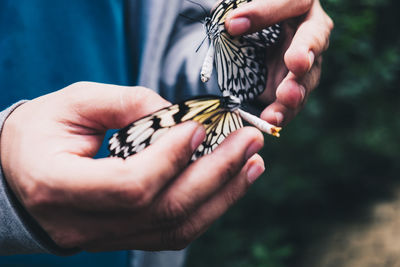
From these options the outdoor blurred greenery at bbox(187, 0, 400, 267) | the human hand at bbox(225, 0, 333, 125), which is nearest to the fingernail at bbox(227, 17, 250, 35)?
the human hand at bbox(225, 0, 333, 125)

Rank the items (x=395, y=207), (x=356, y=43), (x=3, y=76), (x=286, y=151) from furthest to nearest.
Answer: (x=395, y=207) < (x=286, y=151) < (x=356, y=43) < (x=3, y=76)

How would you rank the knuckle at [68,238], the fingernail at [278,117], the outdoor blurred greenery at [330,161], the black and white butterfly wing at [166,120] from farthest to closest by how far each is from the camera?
the outdoor blurred greenery at [330,161]
the fingernail at [278,117]
the knuckle at [68,238]
the black and white butterfly wing at [166,120]

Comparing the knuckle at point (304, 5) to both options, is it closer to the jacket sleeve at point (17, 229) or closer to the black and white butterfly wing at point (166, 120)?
the black and white butterfly wing at point (166, 120)

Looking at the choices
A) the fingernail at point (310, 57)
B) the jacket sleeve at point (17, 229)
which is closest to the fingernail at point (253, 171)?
the fingernail at point (310, 57)

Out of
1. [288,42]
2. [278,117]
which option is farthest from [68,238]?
[288,42]

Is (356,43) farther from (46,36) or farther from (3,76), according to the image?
(3,76)

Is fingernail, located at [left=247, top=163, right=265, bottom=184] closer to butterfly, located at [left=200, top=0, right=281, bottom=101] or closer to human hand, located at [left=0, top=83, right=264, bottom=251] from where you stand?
human hand, located at [left=0, top=83, right=264, bottom=251]

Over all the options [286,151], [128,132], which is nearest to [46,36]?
[128,132]

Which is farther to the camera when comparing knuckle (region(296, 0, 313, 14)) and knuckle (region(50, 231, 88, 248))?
knuckle (region(296, 0, 313, 14))
